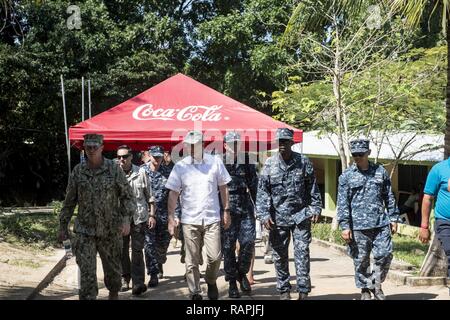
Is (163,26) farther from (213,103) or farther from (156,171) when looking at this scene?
(156,171)

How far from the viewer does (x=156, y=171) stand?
9773 millimetres

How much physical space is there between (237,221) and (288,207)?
2.85ft

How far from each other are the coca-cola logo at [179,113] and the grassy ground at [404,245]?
3.97m

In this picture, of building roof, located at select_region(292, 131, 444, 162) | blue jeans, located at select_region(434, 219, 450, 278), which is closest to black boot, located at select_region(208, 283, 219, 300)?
blue jeans, located at select_region(434, 219, 450, 278)

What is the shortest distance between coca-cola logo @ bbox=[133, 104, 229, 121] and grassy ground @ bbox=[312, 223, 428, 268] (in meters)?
3.97

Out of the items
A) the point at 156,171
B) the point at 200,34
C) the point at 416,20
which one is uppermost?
the point at 200,34

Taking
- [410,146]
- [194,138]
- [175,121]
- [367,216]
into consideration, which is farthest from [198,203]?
[410,146]

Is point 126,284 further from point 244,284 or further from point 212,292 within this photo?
point 212,292

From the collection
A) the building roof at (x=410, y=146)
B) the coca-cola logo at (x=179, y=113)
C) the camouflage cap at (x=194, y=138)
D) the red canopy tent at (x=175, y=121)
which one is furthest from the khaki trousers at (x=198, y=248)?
the building roof at (x=410, y=146)

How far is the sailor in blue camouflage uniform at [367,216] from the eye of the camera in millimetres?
7293

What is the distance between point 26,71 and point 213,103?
15.6m

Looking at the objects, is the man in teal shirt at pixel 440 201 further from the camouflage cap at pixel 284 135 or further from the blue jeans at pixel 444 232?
the camouflage cap at pixel 284 135
